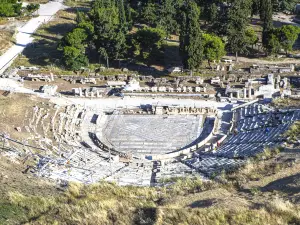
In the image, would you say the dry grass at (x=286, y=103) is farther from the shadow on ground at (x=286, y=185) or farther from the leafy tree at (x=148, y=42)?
the leafy tree at (x=148, y=42)

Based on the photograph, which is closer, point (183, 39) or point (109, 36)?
point (183, 39)

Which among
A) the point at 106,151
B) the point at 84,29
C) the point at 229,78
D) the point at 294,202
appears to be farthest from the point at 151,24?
the point at 294,202

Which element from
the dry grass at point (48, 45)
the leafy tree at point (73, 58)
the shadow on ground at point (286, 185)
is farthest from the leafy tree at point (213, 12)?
the shadow on ground at point (286, 185)

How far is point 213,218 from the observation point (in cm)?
2353

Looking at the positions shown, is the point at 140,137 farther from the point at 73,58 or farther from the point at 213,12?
the point at 213,12

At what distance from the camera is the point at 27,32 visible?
227ft

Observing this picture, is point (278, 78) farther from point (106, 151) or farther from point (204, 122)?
point (106, 151)

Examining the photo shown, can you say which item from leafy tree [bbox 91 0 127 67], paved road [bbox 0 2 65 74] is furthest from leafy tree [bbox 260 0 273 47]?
paved road [bbox 0 2 65 74]

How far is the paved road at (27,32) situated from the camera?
59106 mm

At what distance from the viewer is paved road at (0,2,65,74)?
5911 cm

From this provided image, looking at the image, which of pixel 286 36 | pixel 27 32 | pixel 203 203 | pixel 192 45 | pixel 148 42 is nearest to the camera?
pixel 203 203

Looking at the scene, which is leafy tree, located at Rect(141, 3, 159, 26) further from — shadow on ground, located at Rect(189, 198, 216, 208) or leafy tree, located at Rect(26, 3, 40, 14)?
shadow on ground, located at Rect(189, 198, 216, 208)

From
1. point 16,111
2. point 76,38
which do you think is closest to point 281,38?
point 76,38

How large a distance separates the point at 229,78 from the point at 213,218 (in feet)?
102
